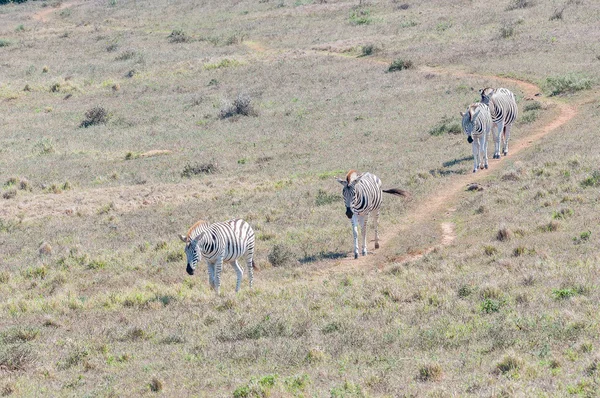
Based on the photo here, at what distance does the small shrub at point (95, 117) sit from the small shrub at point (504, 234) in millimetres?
34019

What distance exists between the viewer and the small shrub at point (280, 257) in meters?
21.6

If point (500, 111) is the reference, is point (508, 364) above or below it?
above

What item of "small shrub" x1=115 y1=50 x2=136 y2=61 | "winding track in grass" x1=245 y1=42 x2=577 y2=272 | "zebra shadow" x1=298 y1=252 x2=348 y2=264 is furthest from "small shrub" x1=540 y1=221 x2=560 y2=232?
"small shrub" x1=115 y1=50 x2=136 y2=61

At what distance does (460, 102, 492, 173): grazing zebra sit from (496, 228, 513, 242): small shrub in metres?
9.71

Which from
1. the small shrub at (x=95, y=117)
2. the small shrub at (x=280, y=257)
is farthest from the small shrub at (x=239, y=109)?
the small shrub at (x=280, y=257)

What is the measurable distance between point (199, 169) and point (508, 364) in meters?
25.8

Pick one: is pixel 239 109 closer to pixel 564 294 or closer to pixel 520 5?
pixel 564 294

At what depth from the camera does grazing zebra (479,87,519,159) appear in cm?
3231

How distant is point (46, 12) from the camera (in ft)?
378

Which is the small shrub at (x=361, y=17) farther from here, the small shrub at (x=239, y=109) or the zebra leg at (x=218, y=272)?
the zebra leg at (x=218, y=272)

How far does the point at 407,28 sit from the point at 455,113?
1286 inches

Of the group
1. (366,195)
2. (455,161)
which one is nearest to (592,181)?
(366,195)

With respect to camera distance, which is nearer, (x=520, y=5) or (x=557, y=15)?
(x=557, y=15)

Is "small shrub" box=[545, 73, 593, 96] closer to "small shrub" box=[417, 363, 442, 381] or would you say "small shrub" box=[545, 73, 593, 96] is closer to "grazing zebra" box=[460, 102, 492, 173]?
"grazing zebra" box=[460, 102, 492, 173]
